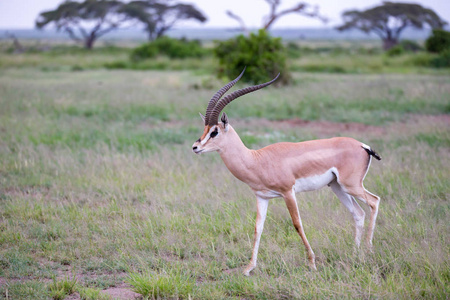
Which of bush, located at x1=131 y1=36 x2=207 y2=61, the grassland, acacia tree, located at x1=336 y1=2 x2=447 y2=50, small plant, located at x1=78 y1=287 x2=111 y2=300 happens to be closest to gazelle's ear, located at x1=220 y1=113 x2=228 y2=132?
the grassland

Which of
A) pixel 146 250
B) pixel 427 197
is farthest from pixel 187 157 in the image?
pixel 427 197

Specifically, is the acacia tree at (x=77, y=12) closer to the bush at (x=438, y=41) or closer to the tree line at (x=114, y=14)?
the tree line at (x=114, y=14)

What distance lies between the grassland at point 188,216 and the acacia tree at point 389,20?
37.5m

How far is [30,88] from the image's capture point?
48.6 feet

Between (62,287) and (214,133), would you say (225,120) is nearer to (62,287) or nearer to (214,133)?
(214,133)

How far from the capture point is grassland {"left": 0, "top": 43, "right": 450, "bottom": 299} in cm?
364

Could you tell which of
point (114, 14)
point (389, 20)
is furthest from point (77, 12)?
point (389, 20)

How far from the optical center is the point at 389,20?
46.6m

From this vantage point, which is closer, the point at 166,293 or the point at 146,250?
the point at 166,293

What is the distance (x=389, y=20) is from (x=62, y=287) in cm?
4866

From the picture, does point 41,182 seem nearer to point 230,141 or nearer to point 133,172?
point 133,172

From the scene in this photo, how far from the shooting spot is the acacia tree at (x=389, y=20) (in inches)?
1703

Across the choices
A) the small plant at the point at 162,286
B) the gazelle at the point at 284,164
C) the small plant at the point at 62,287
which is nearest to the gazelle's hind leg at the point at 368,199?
the gazelle at the point at 284,164

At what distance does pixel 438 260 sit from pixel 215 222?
7.19 ft
